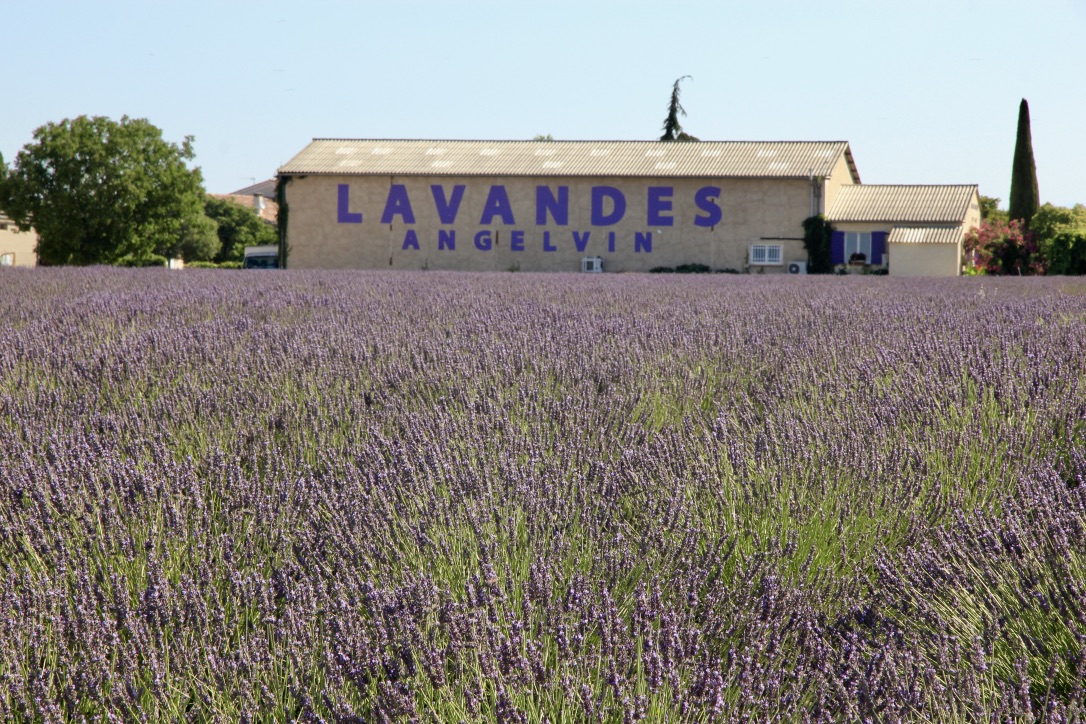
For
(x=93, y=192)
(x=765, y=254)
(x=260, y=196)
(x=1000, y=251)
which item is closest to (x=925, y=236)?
(x=1000, y=251)

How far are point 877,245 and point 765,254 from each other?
A: 8.67ft

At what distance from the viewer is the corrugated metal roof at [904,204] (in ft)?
88.6

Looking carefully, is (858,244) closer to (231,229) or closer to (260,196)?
(231,229)

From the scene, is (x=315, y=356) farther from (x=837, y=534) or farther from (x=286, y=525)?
(x=837, y=534)

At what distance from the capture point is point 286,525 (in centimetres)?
221

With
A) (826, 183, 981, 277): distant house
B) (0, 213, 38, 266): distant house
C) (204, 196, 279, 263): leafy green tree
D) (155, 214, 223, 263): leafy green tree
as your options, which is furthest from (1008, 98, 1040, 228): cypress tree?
(0, 213, 38, 266): distant house

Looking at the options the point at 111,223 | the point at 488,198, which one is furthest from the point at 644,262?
the point at 111,223

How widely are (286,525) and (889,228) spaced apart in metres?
26.3

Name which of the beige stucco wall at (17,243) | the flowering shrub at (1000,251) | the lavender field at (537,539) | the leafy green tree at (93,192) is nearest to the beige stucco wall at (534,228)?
the flowering shrub at (1000,251)

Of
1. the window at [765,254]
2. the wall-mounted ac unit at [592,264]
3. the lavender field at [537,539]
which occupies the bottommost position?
the lavender field at [537,539]

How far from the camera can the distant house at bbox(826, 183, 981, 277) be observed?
2508cm

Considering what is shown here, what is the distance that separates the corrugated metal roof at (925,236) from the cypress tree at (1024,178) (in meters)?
9.16

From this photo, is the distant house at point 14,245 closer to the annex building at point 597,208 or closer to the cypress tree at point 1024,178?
the annex building at point 597,208

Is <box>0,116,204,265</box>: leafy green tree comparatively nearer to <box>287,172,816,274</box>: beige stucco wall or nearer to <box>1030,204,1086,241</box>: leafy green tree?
<box>287,172,816,274</box>: beige stucco wall
